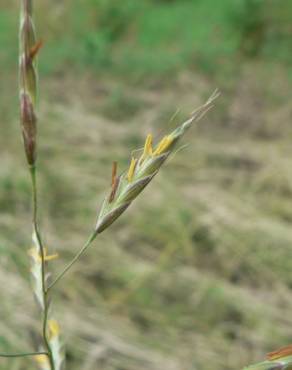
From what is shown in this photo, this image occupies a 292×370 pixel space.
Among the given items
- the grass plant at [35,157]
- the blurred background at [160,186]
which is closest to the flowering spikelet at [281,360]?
the grass plant at [35,157]

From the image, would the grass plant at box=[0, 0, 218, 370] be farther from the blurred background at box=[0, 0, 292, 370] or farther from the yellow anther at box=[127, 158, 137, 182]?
the blurred background at box=[0, 0, 292, 370]

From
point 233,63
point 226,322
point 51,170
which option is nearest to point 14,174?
point 51,170

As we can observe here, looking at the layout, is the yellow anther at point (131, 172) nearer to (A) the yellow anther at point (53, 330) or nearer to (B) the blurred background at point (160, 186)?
(A) the yellow anther at point (53, 330)

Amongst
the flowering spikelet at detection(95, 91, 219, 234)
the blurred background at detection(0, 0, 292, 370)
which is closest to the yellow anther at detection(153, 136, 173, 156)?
the flowering spikelet at detection(95, 91, 219, 234)

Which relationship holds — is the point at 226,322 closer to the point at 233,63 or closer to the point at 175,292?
the point at 175,292

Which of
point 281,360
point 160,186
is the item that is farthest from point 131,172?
point 160,186

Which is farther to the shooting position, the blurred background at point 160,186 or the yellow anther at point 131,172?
the blurred background at point 160,186

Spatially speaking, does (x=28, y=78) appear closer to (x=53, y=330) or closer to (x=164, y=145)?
(x=164, y=145)
